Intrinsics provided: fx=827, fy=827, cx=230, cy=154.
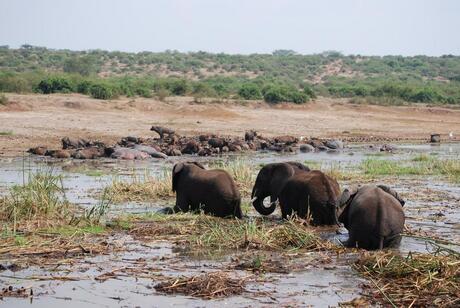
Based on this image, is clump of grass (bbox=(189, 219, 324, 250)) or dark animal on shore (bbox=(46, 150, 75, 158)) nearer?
clump of grass (bbox=(189, 219, 324, 250))

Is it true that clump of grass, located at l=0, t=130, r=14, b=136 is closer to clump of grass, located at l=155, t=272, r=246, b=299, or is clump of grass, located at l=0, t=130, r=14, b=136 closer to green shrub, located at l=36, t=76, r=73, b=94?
green shrub, located at l=36, t=76, r=73, b=94

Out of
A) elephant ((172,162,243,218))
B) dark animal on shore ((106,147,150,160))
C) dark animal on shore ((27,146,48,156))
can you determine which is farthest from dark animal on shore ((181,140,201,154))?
elephant ((172,162,243,218))

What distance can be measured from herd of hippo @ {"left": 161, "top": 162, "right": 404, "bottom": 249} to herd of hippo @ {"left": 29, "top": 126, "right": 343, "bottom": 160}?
36.5 ft

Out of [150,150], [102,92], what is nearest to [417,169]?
[150,150]

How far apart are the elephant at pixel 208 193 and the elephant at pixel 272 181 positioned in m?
0.87

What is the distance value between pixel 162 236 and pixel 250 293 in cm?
332

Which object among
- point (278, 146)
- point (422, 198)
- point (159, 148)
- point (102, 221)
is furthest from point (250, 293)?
point (278, 146)

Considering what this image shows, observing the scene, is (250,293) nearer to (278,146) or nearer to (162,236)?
(162,236)

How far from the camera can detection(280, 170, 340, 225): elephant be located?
13094 millimetres

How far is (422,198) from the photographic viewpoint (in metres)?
16.5

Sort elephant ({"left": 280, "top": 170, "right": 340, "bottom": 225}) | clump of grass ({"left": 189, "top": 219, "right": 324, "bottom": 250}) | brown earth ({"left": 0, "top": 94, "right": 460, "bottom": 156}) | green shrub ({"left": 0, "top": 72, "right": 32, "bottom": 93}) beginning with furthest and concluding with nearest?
1. green shrub ({"left": 0, "top": 72, "right": 32, "bottom": 93})
2. brown earth ({"left": 0, "top": 94, "right": 460, "bottom": 156})
3. elephant ({"left": 280, "top": 170, "right": 340, "bottom": 225})
4. clump of grass ({"left": 189, "top": 219, "right": 324, "bottom": 250})

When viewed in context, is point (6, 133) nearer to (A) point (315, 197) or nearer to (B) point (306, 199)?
(B) point (306, 199)

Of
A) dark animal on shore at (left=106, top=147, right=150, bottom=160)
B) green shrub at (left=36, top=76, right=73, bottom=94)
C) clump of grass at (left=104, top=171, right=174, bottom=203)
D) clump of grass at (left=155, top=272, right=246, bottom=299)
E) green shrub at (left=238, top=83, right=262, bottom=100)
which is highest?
green shrub at (left=36, top=76, right=73, bottom=94)

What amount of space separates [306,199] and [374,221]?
2.40 metres
